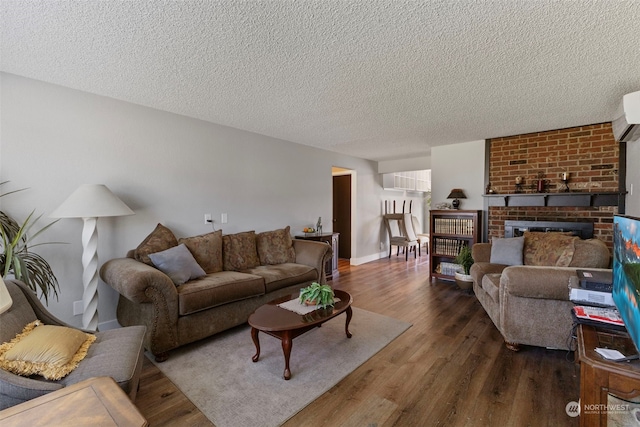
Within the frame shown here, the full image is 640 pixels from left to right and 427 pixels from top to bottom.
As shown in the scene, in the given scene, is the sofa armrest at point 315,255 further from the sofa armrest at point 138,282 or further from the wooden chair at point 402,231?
the wooden chair at point 402,231

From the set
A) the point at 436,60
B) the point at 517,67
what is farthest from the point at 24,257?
the point at 517,67

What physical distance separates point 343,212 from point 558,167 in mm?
3686

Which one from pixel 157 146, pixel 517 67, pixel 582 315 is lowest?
pixel 582 315

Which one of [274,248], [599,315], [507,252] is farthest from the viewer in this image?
[274,248]

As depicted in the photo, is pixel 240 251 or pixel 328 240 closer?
pixel 240 251

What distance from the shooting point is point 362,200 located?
6094 millimetres

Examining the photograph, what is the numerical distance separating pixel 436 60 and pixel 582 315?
188 cm

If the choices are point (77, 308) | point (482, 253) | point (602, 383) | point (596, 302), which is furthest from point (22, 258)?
point (482, 253)

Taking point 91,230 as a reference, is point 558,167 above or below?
above

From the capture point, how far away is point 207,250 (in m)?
3.13

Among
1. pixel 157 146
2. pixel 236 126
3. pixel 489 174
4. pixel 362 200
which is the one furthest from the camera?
pixel 362 200

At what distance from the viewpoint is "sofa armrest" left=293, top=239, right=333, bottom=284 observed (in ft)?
11.9

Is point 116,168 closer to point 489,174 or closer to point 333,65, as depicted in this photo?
point 333,65

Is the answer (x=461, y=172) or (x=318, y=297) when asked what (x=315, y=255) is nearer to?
(x=318, y=297)
